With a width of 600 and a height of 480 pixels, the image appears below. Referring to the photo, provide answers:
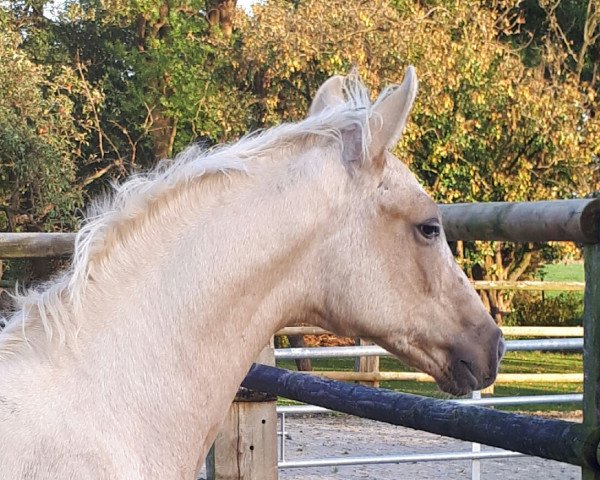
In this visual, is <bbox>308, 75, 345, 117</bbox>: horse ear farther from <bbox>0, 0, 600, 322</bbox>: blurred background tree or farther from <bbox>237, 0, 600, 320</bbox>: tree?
<bbox>237, 0, 600, 320</bbox>: tree

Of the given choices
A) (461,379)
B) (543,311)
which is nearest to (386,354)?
(461,379)

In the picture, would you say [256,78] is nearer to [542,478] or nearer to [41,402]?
[542,478]

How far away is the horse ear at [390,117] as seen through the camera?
7.38 ft

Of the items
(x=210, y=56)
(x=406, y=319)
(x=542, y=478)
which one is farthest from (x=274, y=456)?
(x=210, y=56)

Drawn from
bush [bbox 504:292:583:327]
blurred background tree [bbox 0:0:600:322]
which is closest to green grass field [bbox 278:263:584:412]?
bush [bbox 504:292:583:327]

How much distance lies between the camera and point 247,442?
320 centimetres

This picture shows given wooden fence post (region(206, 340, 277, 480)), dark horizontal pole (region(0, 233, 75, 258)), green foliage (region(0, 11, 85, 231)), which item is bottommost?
wooden fence post (region(206, 340, 277, 480))

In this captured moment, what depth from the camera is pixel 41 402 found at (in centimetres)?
190

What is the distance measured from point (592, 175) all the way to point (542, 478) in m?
6.77

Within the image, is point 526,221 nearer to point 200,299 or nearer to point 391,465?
point 200,299

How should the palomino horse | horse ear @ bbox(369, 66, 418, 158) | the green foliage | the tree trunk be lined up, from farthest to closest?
the tree trunk
the green foliage
horse ear @ bbox(369, 66, 418, 158)
the palomino horse

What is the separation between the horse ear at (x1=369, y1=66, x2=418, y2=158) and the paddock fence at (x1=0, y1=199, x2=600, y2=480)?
0.30 metres

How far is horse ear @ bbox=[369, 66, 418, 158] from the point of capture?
225 cm

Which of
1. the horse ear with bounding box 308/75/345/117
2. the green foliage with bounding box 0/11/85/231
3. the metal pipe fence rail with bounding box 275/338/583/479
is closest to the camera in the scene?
the horse ear with bounding box 308/75/345/117
